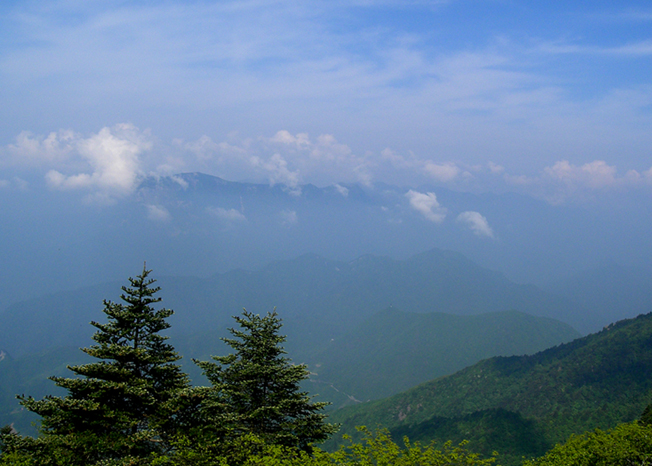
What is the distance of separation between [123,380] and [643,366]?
486ft

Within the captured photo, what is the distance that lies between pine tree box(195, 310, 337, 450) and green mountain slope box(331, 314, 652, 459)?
91.2m

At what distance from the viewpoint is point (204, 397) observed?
22.9m

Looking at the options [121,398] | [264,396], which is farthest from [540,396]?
[121,398]

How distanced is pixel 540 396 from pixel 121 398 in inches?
5712

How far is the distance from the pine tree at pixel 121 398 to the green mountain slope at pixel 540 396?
3838 inches

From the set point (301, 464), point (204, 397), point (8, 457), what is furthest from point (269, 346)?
point (8, 457)

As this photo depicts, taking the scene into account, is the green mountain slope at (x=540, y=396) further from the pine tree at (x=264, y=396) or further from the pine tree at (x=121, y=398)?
the pine tree at (x=121, y=398)

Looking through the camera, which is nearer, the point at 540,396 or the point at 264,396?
the point at 264,396

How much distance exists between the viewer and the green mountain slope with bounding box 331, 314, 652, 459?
4168 inches

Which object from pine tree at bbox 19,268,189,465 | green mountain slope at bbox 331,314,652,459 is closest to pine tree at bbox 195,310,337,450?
pine tree at bbox 19,268,189,465

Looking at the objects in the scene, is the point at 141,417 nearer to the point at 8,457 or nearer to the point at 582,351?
the point at 8,457

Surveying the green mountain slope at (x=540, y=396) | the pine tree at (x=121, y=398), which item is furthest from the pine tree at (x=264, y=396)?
the green mountain slope at (x=540, y=396)

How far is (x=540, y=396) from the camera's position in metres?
133

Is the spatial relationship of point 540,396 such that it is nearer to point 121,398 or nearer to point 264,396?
point 264,396
